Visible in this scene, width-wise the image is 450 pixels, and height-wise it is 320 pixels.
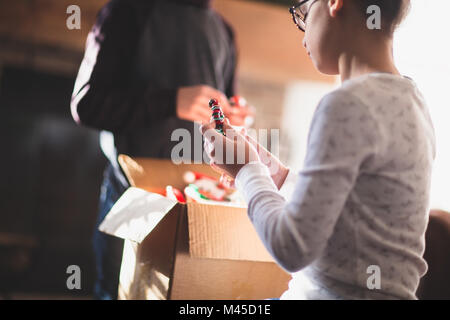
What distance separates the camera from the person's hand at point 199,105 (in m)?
1.20

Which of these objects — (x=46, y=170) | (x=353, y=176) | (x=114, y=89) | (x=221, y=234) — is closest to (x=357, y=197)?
(x=353, y=176)

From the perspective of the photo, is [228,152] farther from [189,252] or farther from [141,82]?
[141,82]

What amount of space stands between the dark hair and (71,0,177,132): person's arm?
70cm

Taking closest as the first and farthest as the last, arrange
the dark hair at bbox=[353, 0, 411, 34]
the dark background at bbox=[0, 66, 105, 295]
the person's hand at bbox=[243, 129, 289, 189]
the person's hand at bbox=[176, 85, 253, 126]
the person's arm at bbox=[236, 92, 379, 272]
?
the person's arm at bbox=[236, 92, 379, 272]
the dark hair at bbox=[353, 0, 411, 34]
the person's hand at bbox=[243, 129, 289, 189]
the person's hand at bbox=[176, 85, 253, 126]
the dark background at bbox=[0, 66, 105, 295]

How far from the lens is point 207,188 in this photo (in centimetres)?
113

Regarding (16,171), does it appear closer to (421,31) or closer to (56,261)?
(56,261)

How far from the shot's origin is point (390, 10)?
646mm

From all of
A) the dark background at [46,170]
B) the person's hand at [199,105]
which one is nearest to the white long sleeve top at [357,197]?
the person's hand at [199,105]

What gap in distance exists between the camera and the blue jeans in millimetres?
1249

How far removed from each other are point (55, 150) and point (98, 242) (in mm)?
3123

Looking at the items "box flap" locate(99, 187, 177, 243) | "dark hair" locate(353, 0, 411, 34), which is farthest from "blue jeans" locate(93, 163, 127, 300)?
"dark hair" locate(353, 0, 411, 34)

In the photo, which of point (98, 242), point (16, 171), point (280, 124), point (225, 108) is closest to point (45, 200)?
point (16, 171)

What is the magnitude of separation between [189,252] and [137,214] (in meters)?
0.15

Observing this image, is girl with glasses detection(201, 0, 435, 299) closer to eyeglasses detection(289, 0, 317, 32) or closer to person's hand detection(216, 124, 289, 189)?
eyeglasses detection(289, 0, 317, 32)
